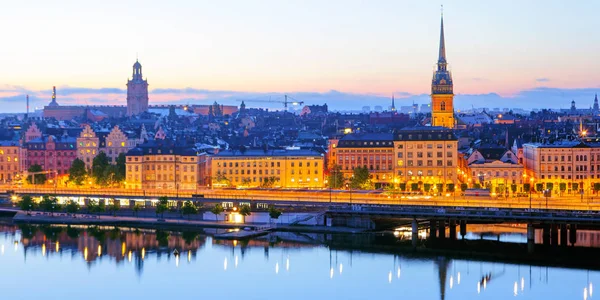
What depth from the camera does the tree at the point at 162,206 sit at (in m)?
49.1

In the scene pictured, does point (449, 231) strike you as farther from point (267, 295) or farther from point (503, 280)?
point (267, 295)

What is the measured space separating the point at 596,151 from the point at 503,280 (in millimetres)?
23992

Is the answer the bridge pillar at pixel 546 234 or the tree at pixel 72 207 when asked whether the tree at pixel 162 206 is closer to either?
the tree at pixel 72 207

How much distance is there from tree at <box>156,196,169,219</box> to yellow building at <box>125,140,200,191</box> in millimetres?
10090

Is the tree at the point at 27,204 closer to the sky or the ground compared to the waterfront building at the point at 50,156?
closer to the ground

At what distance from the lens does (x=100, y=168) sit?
6138 cm

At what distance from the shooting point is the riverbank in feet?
150

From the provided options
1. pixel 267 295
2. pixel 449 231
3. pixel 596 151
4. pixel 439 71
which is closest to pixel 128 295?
pixel 267 295

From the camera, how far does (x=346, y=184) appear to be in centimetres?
6022

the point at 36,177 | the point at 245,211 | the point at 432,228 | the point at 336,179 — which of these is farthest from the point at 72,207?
the point at 432,228

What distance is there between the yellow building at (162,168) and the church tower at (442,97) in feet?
80.0

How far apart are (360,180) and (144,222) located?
14.1 meters

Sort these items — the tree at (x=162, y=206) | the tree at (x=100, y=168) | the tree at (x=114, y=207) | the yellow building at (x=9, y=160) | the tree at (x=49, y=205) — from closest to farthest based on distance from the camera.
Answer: the tree at (x=162, y=206) < the tree at (x=114, y=207) < the tree at (x=49, y=205) < the tree at (x=100, y=168) < the yellow building at (x=9, y=160)

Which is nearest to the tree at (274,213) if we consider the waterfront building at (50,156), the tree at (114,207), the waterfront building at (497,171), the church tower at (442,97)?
the tree at (114,207)
